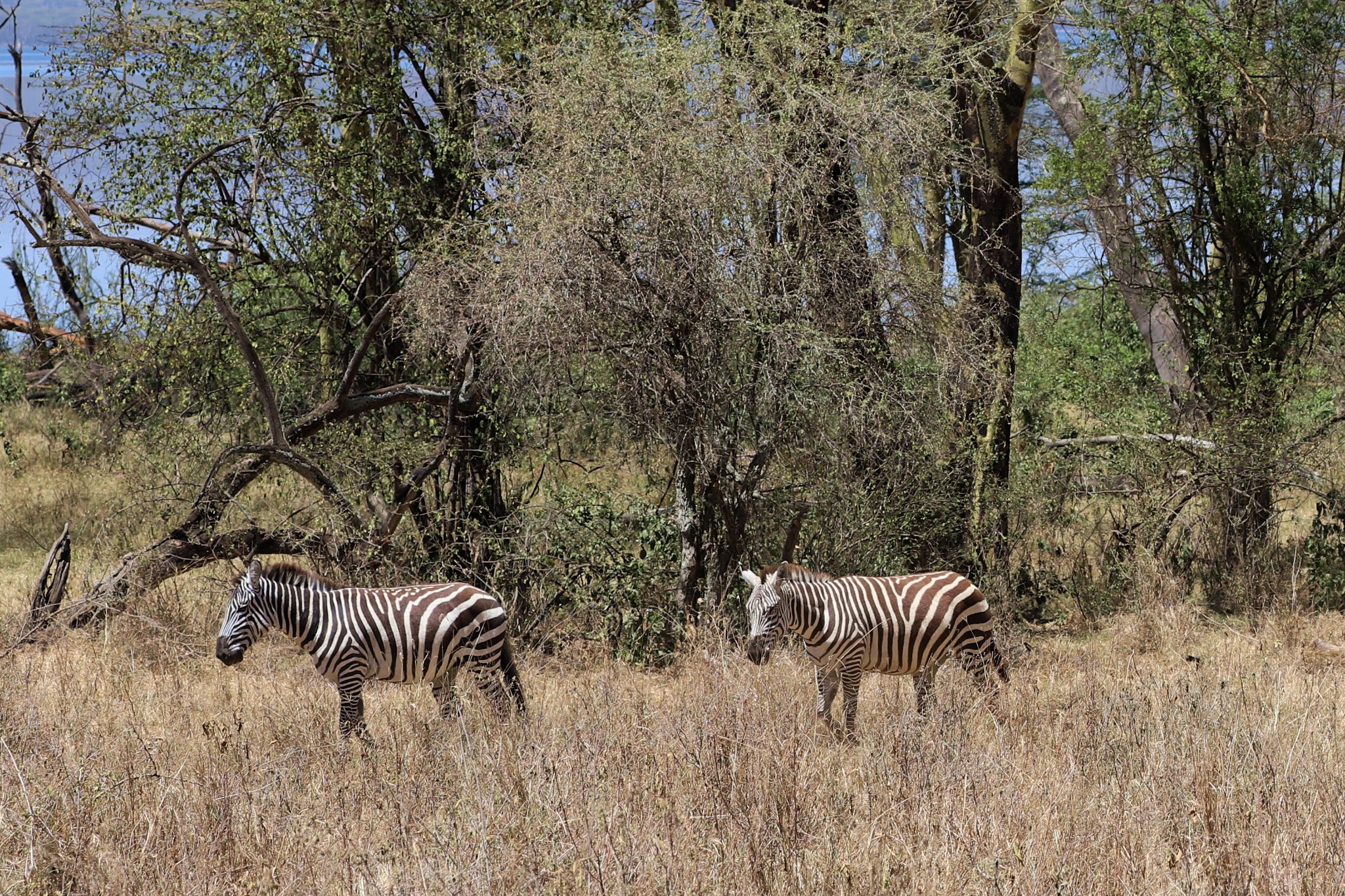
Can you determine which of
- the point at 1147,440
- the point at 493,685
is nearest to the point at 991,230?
the point at 1147,440

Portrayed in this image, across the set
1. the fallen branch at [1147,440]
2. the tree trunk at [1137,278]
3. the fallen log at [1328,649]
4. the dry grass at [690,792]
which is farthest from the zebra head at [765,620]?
the tree trunk at [1137,278]

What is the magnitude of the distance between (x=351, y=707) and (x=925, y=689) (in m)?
3.15

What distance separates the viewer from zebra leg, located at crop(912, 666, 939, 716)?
21.6 feet

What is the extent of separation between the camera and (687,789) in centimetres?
526

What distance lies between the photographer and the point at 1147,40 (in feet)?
34.4

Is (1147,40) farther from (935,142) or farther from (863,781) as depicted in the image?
(863,781)

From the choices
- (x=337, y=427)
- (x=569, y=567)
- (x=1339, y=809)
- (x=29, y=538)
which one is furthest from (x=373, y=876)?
(x=29, y=538)

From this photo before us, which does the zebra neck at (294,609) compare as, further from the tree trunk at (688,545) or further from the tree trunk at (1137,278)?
the tree trunk at (1137,278)

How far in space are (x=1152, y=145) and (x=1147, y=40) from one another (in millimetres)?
943

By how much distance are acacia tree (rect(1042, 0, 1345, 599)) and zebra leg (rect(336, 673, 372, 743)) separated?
7.41m

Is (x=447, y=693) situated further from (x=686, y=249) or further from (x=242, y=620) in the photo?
(x=686, y=249)

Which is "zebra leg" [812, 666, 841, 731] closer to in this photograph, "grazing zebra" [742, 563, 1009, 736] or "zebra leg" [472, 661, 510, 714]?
"grazing zebra" [742, 563, 1009, 736]

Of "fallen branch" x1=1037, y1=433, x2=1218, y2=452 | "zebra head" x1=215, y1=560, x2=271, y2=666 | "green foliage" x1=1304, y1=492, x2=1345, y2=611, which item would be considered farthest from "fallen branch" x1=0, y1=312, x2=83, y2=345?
"green foliage" x1=1304, y1=492, x2=1345, y2=611

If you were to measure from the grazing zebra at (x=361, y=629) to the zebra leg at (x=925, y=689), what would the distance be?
2.21 meters
